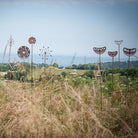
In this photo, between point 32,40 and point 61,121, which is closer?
point 61,121

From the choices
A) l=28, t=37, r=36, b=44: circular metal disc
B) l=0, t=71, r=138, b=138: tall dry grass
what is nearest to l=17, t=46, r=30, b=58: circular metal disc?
l=28, t=37, r=36, b=44: circular metal disc

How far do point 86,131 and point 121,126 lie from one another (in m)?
0.54

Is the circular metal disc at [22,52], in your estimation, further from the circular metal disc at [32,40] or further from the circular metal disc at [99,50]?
the circular metal disc at [99,50]

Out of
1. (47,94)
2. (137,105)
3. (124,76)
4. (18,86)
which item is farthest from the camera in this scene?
(124,76)

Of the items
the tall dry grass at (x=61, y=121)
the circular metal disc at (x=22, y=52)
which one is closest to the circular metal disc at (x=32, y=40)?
the circular metal disc at (x=22, y=52)

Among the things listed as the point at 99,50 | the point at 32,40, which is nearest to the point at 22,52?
the point at 32,40

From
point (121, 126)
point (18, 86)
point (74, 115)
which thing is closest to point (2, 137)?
point (74, 115)

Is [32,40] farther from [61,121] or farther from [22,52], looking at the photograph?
[61,121]

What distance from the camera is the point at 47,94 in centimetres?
262

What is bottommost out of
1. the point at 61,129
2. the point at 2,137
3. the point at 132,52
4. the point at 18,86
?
the point at 2,137

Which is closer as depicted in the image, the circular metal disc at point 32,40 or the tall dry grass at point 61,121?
the tall dry grass at point 61,121

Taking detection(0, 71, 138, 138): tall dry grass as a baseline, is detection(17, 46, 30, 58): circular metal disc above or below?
above

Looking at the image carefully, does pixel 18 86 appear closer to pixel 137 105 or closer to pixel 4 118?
pixel 4 118

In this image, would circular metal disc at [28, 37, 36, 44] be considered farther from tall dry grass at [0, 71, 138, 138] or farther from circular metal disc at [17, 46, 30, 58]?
tall dry grass at [0, 71, 138, 138]
